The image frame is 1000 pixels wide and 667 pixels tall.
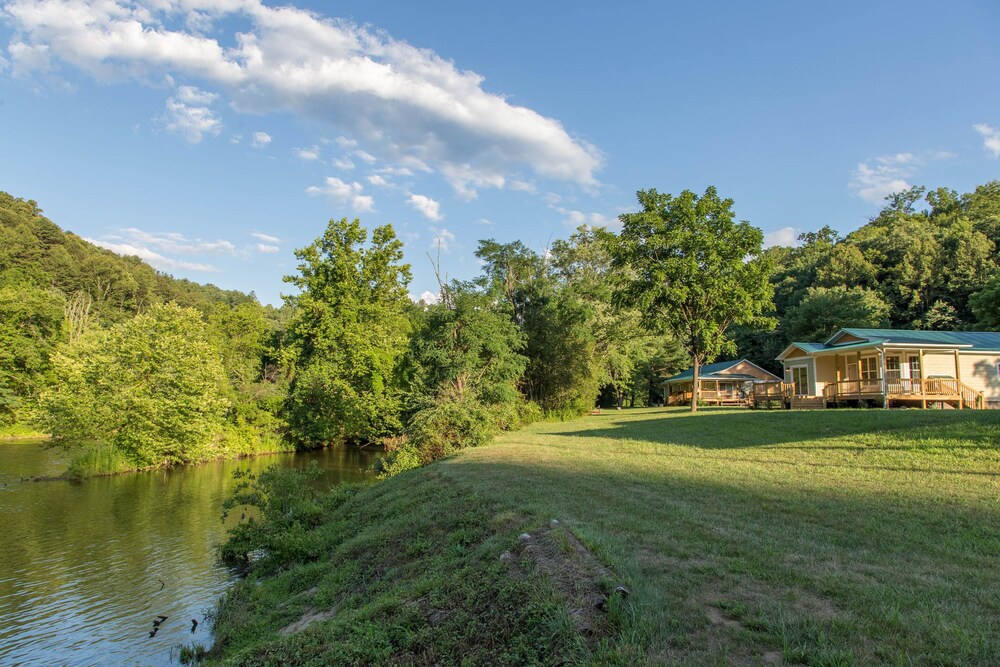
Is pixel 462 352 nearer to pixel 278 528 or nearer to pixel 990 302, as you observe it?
pixel 278 528

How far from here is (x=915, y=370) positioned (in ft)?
87.1

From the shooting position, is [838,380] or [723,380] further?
[723,380]

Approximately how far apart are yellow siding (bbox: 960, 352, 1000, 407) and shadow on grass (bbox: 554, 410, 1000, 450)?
13.1 meters

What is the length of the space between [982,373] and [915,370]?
10.2 feet

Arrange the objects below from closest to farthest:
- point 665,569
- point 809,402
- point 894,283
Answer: point 665,569 < point 809,402 < point 894,283

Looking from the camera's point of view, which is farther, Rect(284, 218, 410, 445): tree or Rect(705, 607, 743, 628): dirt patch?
Rect(284, 218, 410, 445): tree

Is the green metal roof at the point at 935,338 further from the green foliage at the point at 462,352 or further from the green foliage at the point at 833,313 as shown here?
the green foliage at the point at 462,352

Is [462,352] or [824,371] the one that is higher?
[462,352]

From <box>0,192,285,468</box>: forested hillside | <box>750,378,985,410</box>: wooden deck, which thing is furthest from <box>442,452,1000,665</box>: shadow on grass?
<box>750,378,985,410</box>: wooden deck

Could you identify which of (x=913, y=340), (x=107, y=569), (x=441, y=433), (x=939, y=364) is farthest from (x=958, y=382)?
(x=107, y=569)

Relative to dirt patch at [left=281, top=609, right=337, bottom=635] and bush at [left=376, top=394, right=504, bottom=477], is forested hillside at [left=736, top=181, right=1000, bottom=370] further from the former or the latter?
dirt patch at [left=281, top=609, right=337, bottom=635]

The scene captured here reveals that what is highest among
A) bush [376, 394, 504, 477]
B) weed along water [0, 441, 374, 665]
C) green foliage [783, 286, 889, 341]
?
green foliage [783, 286, 889, 341]

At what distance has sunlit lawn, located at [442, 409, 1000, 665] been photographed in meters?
3.43

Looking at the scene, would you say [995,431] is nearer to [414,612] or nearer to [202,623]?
[414,612]
